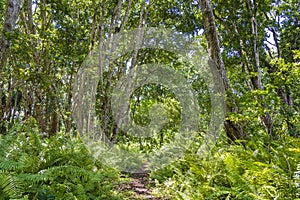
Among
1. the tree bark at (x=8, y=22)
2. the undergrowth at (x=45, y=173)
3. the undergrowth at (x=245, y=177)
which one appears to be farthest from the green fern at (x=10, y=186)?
the tree bark at (x=8, y=22)

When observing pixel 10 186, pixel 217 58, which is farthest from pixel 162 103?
pixel 10 186

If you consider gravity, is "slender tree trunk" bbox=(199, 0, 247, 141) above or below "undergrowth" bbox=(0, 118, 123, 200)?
above

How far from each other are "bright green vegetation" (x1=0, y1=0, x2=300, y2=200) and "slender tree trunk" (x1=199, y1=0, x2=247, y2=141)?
22mm

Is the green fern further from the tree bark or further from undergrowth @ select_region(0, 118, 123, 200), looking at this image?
the tree bark

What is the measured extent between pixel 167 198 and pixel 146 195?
0.60 metres

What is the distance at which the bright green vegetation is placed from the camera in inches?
136

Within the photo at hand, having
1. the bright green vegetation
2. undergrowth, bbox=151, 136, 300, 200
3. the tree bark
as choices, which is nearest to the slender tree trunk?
the bright green vegetation

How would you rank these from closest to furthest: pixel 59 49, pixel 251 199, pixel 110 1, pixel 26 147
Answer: pixel 251 199
pixel 26 147
pixel 59 49
pixel 110 1

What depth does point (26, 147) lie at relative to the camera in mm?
4383

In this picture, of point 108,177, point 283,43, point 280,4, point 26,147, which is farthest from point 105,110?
point 280,4

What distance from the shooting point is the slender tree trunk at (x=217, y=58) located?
5.68 metres

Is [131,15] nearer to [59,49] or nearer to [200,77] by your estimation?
[200,77]

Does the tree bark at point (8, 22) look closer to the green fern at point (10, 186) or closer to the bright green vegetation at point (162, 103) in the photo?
the bright green vegetation at point (162, 103)

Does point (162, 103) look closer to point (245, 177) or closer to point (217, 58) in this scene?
point (217, 58)
